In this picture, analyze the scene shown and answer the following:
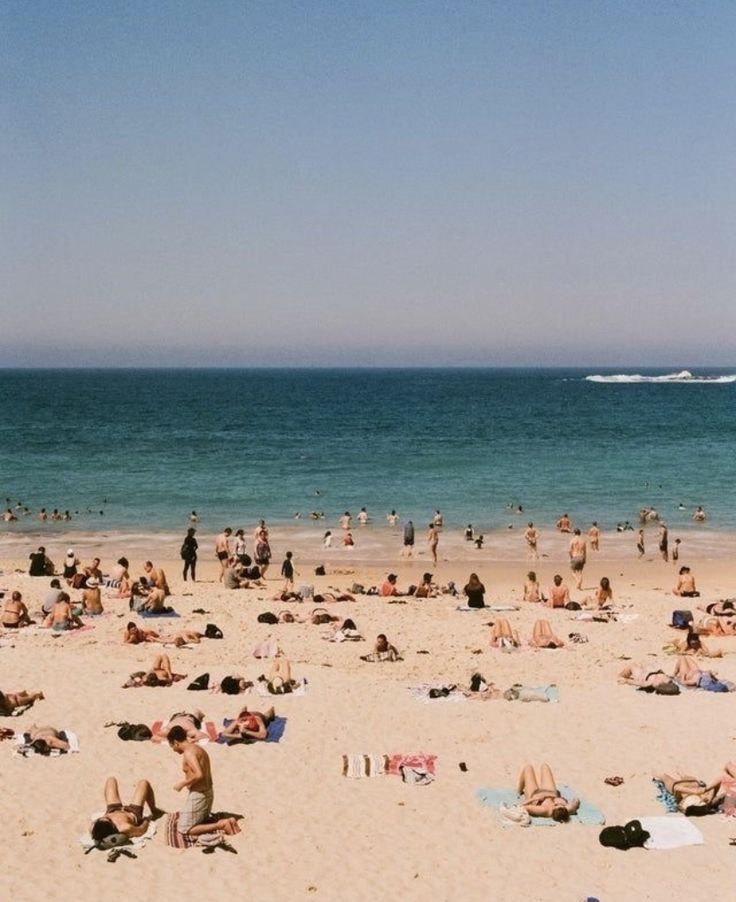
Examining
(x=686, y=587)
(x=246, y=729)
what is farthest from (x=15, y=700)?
(x=686, y=587)

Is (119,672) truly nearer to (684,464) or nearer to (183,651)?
(183,651)

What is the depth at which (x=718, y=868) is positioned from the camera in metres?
10.1

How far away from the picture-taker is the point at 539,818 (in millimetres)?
11266

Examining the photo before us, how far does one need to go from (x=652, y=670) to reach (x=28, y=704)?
409 inches

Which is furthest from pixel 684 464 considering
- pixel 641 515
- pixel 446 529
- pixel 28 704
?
pixel 28 704

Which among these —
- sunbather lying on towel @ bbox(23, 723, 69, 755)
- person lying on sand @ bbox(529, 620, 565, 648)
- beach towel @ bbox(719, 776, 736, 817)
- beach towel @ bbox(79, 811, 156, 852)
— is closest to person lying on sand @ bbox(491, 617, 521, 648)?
person lying on sand @ bbox(529, 620, 565, 648)

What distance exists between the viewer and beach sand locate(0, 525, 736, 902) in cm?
998

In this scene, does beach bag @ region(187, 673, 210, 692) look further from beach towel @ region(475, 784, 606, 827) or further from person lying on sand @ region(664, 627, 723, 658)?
person lying on sand @ region(664, 627, 723, 658)

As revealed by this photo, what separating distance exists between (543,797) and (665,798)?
5.57 ft

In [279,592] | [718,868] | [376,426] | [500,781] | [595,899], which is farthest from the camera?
[376,426]

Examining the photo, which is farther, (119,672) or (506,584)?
(506,584)

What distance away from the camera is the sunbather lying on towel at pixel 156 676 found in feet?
52.1

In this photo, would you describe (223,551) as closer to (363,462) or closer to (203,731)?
(203,731)

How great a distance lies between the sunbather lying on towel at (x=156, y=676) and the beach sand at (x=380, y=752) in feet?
0.86
